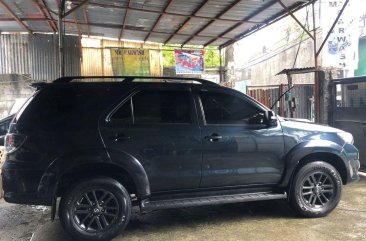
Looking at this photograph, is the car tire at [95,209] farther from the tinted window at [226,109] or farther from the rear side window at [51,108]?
the tinted window at [226,109]

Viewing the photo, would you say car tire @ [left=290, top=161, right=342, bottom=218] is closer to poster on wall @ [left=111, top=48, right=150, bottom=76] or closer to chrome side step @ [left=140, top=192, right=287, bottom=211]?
chrome side step @ [left=140, top=192, right=287, bottom=211]

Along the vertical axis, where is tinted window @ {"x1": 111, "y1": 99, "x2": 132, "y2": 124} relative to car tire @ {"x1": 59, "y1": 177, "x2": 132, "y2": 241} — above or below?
above

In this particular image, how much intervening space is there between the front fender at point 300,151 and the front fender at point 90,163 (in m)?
1.82

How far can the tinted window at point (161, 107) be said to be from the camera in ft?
14.8

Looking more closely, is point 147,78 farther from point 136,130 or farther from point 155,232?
point 155,232

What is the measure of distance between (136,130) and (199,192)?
3.58 feet

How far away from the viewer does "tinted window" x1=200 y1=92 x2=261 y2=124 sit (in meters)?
4.80

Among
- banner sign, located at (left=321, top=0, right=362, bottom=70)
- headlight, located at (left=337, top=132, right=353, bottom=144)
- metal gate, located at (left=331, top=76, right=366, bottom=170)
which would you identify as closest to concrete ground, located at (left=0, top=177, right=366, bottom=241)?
headlight, located at (left=337, top=132, right=353, bottom=144)

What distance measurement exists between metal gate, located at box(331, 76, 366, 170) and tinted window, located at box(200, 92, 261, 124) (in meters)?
3.40

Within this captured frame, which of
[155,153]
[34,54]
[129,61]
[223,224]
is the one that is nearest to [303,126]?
[223,224]

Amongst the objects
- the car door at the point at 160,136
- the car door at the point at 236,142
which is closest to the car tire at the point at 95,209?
the car door at the point at 160,136

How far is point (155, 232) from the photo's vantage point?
15.3 feet

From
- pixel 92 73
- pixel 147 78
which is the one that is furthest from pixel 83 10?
pixel 147 78

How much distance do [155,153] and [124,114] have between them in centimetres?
58
